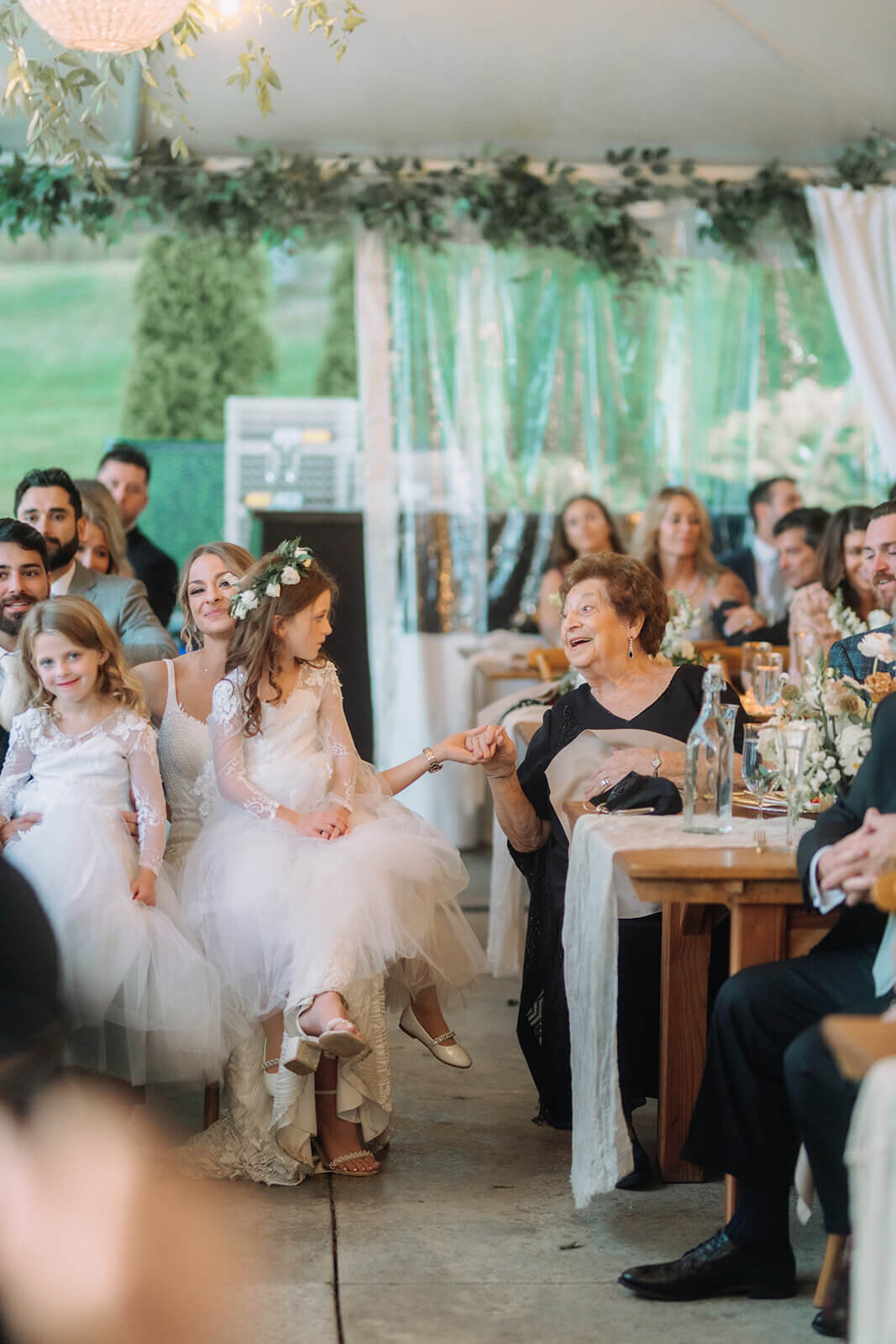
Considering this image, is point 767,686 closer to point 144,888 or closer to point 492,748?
point 492,748

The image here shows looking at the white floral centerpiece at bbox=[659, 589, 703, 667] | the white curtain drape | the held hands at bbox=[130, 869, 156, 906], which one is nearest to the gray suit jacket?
the held hands at bbox=[130, 869, 156, 906]

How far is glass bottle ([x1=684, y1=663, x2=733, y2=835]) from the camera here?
10.1ft

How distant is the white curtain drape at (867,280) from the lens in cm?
681

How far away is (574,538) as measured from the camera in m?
7.02

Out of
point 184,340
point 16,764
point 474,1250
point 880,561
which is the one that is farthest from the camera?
point 184,340

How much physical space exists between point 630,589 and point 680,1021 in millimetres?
1066

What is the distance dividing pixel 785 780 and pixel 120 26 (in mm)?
2722

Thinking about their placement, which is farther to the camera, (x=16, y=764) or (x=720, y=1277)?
(x=16, y=764)

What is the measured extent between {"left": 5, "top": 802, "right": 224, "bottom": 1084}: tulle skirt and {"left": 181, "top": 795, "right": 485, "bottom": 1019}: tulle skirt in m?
0.10

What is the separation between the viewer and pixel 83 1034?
3.33 meters

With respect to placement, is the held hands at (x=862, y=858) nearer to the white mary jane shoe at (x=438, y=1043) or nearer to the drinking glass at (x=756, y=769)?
the drinking glass at (x=756, y=769)

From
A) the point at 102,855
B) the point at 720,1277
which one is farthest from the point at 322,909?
the point at 720,1277

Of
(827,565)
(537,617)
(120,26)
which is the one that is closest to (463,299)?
(537,617)

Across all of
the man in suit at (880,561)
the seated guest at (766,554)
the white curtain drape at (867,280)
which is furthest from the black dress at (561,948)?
the seated guest at (766,554)
